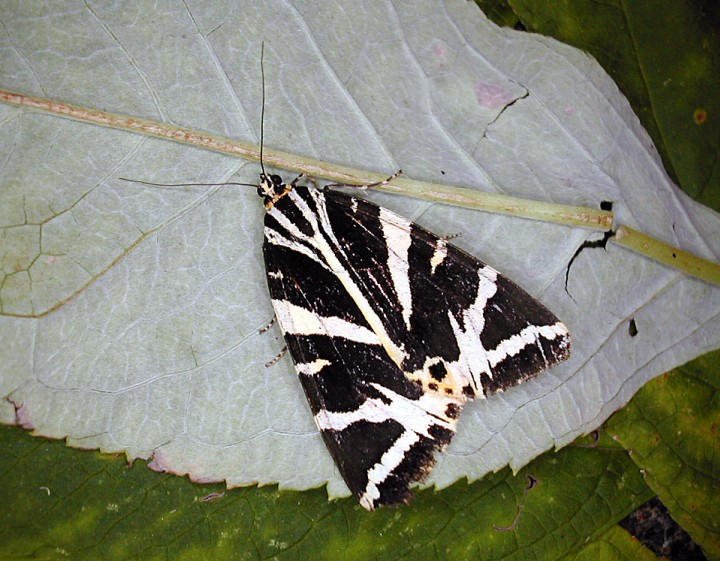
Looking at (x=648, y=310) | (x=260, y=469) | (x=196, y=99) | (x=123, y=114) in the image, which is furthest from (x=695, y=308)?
(x=123, y=114)

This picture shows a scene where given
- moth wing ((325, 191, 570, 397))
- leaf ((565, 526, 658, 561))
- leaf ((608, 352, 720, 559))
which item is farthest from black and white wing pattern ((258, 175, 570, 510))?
leaf ((565, 526, 658, 561))

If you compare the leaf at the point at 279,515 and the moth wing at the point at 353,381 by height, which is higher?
the moth wing at the point at 353,381

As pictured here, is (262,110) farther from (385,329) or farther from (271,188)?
(385,329)

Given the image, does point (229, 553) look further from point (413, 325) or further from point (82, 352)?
point (413, 325)

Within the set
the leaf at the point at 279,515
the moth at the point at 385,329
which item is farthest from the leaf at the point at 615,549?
the moth at the point at 385,329

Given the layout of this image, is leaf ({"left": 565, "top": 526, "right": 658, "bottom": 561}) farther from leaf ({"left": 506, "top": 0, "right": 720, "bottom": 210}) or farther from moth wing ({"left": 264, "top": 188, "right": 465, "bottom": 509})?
leaf ({"left": 506, "top": 0, "right": 720, "bottom": 210})

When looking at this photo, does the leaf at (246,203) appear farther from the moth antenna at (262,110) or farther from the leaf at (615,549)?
the leaf at (615,549)

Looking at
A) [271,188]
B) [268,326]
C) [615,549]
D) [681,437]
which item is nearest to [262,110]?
[271,188]
